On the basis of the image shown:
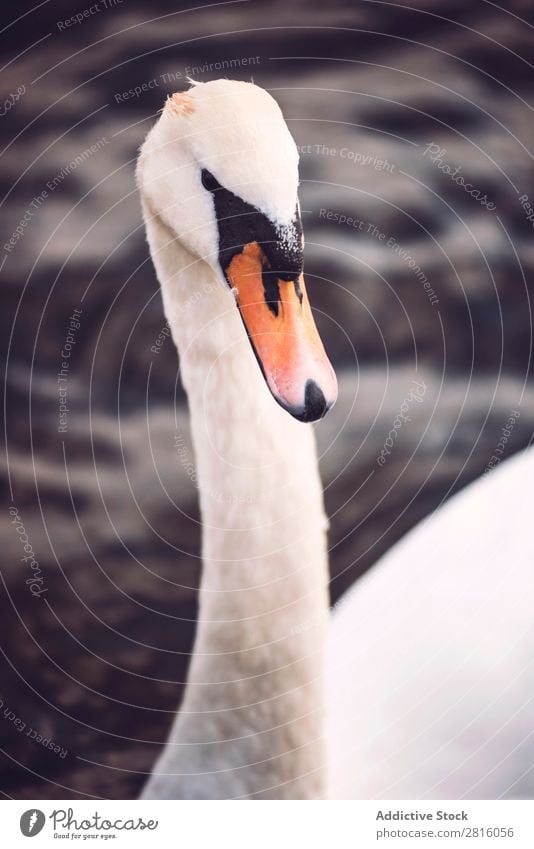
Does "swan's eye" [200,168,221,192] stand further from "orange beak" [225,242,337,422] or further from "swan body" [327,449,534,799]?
"swan body" [327,449,534,799]

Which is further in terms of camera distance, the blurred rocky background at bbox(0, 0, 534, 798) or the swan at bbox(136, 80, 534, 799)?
the blurred rocky background at bbox(0, 0, 534, 798)

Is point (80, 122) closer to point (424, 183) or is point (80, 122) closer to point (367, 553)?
point (424, 183)

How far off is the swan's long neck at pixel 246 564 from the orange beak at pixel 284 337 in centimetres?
5

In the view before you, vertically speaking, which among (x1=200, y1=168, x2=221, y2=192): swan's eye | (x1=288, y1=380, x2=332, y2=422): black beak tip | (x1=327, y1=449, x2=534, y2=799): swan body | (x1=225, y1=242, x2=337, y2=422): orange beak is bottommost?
(x1=327, y1=449, x2=534, y2=799): swan body

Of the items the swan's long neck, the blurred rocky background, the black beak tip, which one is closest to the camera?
the black beak tip

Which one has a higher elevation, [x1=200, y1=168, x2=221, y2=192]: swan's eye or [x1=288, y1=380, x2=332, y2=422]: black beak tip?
[x1=200, y1=168, x2=221, y2=192]: swan's eye

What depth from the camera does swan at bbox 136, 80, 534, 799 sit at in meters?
0.71

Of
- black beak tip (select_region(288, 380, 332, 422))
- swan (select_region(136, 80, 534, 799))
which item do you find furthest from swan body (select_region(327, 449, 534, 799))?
black beak tip (select_region(288, 380, 332, 422))

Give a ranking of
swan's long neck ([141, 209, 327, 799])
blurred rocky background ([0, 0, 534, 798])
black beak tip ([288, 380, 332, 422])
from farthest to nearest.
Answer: blurred rocky background ([0, 0, 534, 798]), swan's long neck ([141, 209, 327, 799]), black beak tip ([288, 380, 332, 422])

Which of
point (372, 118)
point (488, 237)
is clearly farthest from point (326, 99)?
point (488, 237)

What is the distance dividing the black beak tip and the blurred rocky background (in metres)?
0.23

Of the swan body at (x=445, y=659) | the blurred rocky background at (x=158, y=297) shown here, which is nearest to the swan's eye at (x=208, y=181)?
the blurred rocky background at (x=158, y=297)

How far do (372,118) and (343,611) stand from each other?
48cm

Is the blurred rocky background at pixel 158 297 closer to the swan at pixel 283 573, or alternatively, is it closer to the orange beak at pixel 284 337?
the swan at pixel 283 573
